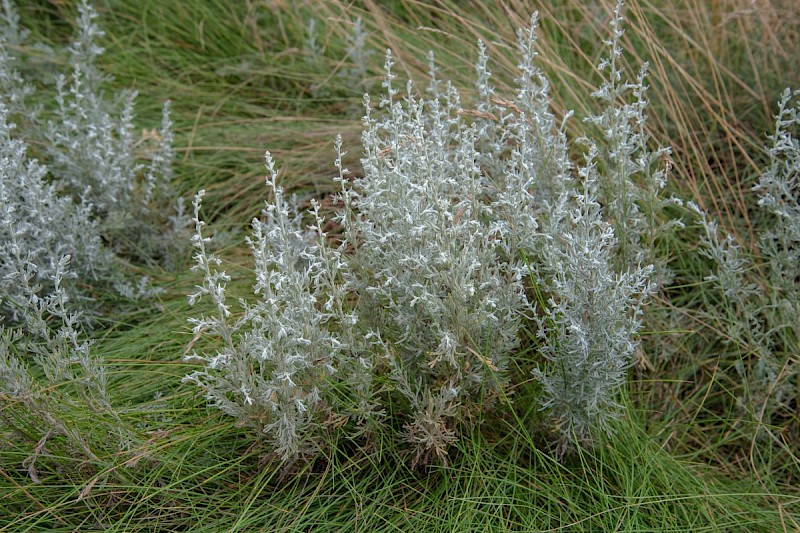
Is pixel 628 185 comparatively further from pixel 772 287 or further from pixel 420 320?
pixel 420 320

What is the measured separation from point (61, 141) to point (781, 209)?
2467 mm

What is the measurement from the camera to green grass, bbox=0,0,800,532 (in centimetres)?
217

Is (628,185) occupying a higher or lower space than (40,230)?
lower

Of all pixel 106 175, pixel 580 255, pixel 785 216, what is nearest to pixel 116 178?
pixel 106 175

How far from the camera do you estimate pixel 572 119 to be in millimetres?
3209

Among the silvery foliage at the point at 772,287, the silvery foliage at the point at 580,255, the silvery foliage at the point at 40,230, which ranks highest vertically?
the silvery foliage at the point at 40,230

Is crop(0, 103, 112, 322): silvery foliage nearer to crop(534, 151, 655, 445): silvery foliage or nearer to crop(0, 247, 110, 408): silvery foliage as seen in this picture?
crop(0, 247, 110, 408): silvery foliage

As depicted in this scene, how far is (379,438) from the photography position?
2.27m

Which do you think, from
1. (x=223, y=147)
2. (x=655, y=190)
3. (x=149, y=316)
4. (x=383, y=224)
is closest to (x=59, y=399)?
(x=149, y=316)

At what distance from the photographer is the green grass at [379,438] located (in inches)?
85.3

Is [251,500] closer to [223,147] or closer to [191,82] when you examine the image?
[223,147]

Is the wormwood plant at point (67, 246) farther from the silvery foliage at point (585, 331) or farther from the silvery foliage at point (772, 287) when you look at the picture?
the silvery foliage at point (772, 287)

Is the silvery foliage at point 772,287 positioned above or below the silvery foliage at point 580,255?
below

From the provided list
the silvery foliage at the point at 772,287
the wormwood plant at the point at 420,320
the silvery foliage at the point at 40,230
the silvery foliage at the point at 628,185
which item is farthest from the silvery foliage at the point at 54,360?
the silvery foliage at the point at 772,287
